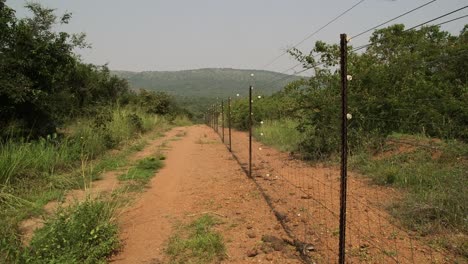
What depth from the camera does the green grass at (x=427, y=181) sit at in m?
4.50

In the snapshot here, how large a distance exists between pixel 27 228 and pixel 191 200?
8.21 ft

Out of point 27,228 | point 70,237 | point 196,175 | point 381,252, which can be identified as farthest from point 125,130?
point 381,252

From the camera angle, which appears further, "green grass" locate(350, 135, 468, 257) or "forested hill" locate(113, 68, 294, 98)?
"forested hill" locate(113, 68, 294, 98)

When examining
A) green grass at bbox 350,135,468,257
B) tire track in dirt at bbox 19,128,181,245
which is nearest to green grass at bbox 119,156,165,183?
tire track in dirt at bbox 19,128,181,245

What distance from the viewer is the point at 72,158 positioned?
931cm

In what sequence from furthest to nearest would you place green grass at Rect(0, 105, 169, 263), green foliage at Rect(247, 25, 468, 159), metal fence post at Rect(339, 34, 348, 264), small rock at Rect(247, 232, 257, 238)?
green foliage at Rect(247, 25, 468, 159) → green grass at Rect(0, 105, 169, 263) → small rock at Rect(247, 232, 257, 238) → metal fence post at Rect(339, 34, 348, 264)

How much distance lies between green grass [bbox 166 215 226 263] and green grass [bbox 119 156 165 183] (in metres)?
3.34

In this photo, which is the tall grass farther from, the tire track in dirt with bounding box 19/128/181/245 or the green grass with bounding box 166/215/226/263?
the green grass with bounding box 166/215/226/263

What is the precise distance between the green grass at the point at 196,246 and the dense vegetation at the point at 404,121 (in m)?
2.29

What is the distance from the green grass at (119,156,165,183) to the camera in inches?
332

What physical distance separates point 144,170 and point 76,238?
5.15 m

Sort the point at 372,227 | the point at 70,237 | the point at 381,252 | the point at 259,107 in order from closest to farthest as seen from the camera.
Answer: the point at 381,252 → the point at 70,237 → the point at 372,227 → the point at 259,107

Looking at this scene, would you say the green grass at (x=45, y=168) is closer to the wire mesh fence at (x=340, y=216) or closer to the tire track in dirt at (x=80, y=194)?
the tire track in dirt at (x=80, y=194)

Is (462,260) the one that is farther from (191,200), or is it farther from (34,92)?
(34,92)
